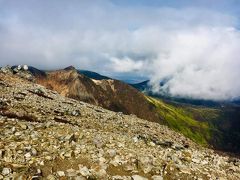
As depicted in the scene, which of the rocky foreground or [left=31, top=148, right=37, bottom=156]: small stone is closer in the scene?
the rocky foreground

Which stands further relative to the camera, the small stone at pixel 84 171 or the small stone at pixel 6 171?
the small stone at pixel 84 171

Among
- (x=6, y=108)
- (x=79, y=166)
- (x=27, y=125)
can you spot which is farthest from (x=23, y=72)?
(x=79, y=166)

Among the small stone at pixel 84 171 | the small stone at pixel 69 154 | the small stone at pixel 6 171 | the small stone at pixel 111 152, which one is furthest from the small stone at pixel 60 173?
the small stone at pixel 111 152

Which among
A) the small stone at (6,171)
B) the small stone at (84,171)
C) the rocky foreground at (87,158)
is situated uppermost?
the rocky foreground at (87,158)

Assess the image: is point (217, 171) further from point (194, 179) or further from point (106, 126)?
point (106, 126)

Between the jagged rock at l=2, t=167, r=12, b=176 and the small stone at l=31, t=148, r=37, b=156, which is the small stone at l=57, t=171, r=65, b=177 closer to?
the small stone at l=31, t=148, r=37, b=156

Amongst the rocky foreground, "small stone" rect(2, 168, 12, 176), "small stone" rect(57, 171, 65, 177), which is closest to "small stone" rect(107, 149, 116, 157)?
the rocky foreground

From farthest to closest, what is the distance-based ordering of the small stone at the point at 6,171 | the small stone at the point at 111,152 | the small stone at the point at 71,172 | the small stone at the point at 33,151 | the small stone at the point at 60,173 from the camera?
the small stone at the point at 111,152 < the small stone at the point at 33,151 < the small stone at the point at 71,172 < the small stone at the point at 60,173 < the small stone at the point at 6,171

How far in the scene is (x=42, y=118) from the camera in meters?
41.8

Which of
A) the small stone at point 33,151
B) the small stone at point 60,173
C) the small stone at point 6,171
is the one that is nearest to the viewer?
the small stone at point 6,171

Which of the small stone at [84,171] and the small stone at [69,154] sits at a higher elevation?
the small stone at [69,154]

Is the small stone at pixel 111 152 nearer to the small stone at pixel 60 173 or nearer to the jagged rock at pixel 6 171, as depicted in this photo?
the small stone at pixel 60 173

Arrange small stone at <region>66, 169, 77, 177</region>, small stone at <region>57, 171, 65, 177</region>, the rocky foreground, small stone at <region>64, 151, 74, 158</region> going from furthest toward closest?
small stone at <region>64, 151, 74, 158</region> < the rocky foreground < small stone at <region>66, 169, 77, 177</region> < small stone at <region>57, 171, 65, 177</region>

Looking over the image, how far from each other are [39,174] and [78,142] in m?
5.28
